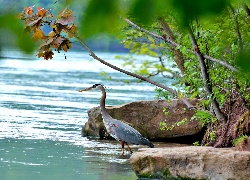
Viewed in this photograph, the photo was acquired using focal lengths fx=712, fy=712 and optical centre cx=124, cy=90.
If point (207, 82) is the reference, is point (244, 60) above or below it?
below

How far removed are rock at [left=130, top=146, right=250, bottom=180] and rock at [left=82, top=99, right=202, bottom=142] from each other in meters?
4.77

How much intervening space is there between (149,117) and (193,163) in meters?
5.67

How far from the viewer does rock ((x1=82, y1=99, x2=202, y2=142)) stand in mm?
14484

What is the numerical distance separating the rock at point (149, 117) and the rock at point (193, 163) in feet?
15.7

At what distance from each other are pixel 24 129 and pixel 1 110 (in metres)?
4.13

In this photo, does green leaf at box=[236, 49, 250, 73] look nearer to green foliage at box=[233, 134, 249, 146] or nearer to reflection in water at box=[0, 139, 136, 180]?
green foliage at box=[233, 134, 249, 146]

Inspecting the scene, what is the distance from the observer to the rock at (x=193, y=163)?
8852mm

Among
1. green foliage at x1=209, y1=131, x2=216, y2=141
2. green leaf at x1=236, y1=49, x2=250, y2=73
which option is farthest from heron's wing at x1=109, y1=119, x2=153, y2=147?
green leaf at x1=236, y1=49, x2=250, y2=73

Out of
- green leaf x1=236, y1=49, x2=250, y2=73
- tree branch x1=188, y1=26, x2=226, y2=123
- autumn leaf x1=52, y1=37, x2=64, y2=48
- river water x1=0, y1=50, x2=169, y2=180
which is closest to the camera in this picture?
green leaf x1=236, y1=49, x2=250, y2=73

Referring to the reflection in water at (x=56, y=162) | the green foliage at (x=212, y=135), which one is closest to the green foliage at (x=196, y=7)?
the reflection in water at (x=56, y=162)

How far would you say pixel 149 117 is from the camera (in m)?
14.8

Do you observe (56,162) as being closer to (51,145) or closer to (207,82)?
(51,145)

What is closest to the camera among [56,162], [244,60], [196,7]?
[196,7]

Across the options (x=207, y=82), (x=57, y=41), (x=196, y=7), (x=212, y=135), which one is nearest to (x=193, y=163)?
(x=207, y=82)
